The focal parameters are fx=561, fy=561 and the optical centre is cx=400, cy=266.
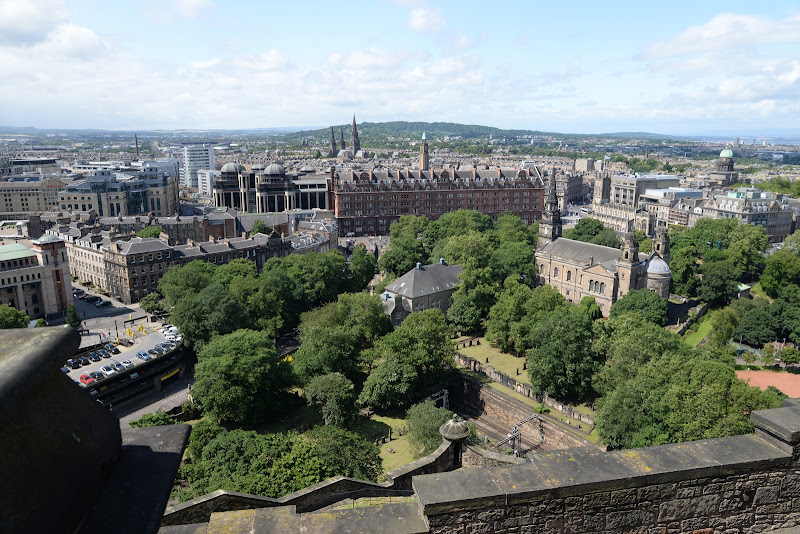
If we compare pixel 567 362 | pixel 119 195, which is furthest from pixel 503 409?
pixel 119 195

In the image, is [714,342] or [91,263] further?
[91,263]

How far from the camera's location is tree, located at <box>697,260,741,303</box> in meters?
68.9

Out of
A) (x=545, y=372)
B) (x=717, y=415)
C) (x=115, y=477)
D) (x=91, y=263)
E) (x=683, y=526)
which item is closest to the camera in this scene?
(x=115, y=477)

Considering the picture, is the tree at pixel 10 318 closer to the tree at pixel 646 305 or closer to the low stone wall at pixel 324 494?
the low stone wall at pixel 324 494

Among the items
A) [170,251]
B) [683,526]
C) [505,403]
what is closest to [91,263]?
[170,251]

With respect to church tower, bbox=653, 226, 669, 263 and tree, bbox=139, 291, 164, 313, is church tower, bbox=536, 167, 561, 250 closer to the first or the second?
church tower, bbox=653, 226, 669, 263

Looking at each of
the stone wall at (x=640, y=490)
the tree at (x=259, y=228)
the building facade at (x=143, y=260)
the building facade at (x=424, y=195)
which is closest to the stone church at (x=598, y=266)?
the building facade at (x=143, y=260)

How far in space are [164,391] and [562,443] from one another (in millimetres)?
32556

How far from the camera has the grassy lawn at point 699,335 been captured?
58.4 m

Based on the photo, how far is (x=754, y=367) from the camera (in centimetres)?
5131

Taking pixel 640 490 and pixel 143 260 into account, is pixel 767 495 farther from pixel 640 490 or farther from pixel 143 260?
pixel 143 260

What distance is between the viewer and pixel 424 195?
12094 cm

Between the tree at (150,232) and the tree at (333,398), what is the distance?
5786 centimetres

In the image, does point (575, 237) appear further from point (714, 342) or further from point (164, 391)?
point (164, 391)
